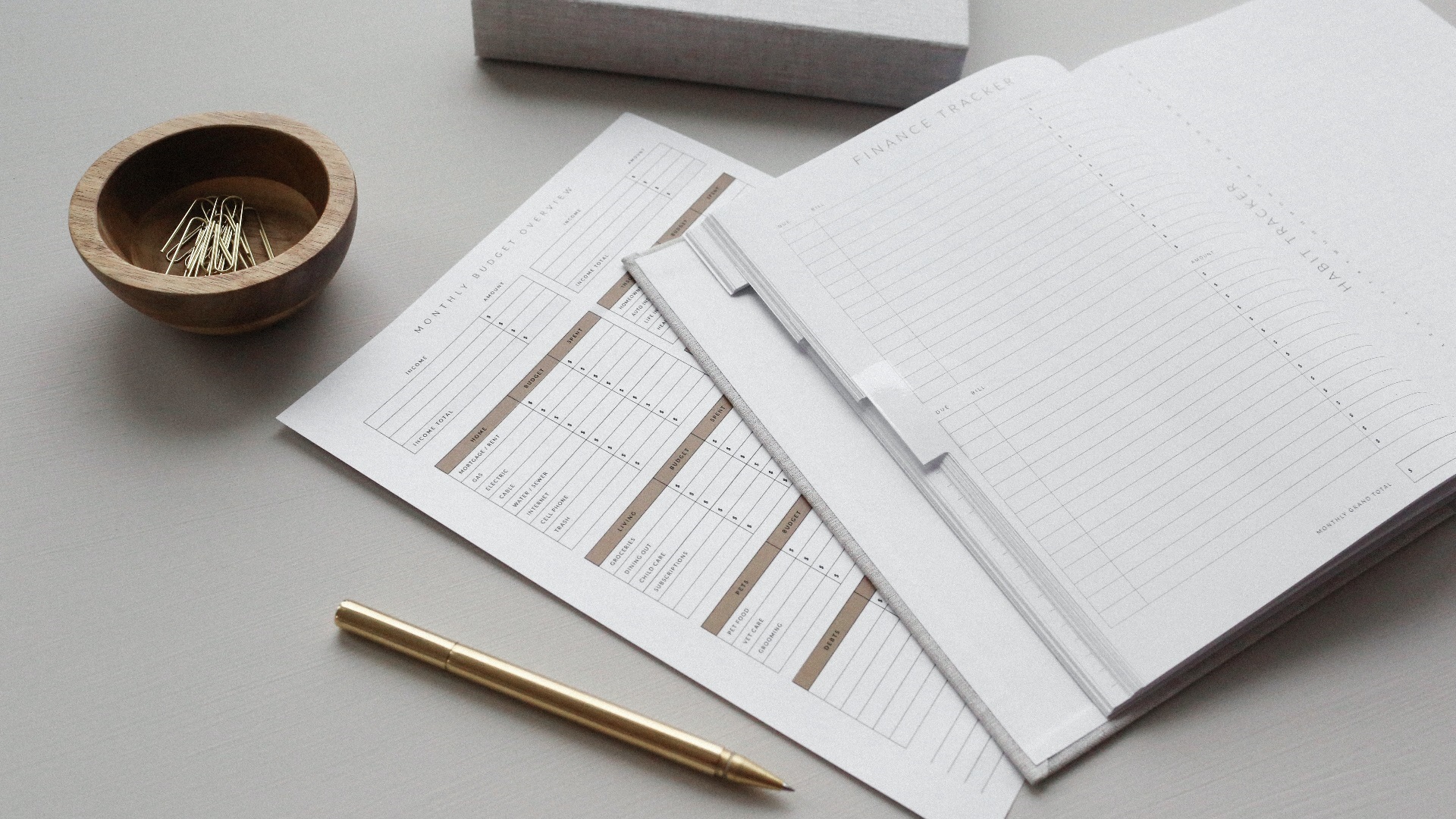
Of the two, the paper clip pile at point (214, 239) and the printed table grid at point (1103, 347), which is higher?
the paper clip pile at point (214, 239)

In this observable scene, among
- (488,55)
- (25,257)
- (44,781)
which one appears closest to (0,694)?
(44,781)

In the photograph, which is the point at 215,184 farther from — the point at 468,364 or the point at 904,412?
the point at 904,412

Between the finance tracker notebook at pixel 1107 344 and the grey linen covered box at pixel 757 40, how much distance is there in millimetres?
53

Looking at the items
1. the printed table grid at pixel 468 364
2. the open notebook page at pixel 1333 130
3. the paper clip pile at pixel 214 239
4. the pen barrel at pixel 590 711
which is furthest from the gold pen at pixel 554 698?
the open notebook page at pixel 1333 130

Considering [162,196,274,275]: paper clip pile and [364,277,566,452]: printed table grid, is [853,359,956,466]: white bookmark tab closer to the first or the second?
[364,277,566,452]: printed table grid

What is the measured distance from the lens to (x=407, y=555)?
0.55m

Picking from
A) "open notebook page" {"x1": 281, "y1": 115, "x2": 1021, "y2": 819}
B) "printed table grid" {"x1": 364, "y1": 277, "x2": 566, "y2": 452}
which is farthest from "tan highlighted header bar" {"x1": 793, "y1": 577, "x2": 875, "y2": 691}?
"printed table grid" {"x1": 364, "y1": 277, "x2": 566, "y2": 452}

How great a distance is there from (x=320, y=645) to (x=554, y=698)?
0.12m

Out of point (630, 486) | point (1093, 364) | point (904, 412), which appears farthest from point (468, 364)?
point (1093, 364)

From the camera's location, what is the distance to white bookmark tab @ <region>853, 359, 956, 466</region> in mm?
575

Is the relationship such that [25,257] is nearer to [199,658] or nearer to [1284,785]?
[199,658]

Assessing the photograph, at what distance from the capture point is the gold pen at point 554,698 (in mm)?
484

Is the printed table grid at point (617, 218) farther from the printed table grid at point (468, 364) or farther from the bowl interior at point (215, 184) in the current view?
the bowl interior at point (215, 184)

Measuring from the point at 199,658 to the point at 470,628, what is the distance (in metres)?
0.13
